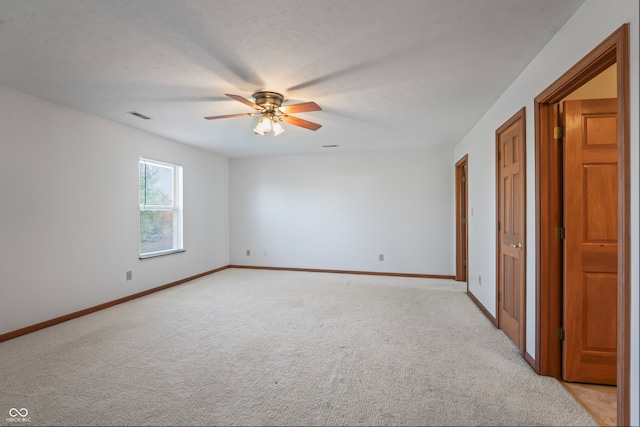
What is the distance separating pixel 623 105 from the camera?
1375 millimetres

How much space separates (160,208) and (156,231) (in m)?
0.37

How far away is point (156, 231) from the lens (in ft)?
16.0

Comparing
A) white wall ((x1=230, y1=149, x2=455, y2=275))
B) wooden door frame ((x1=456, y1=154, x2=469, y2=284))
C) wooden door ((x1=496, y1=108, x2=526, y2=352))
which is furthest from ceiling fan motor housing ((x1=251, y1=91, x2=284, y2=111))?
wooden door frame ((x1=456, y1=154, x2=469, y2=284))

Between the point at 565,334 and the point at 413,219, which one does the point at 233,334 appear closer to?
the point at 565,334

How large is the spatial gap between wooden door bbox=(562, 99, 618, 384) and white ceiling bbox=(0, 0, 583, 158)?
2.23 ft

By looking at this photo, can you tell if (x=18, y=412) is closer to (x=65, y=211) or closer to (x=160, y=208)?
(x=65, y=211)

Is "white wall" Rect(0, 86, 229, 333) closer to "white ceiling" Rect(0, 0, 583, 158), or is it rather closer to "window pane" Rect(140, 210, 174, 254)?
"window pane" Rect(140, 210, 174, 254)

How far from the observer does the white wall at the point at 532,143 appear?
1320 mm

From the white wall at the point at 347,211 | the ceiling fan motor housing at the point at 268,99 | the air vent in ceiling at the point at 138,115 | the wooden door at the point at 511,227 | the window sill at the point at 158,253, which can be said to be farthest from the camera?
the white wall at the point at 347,211

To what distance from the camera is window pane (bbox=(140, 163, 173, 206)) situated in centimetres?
463

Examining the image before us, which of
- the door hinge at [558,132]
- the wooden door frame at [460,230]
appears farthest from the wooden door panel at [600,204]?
the wooden door frame at [460,230]

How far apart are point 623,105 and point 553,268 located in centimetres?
124

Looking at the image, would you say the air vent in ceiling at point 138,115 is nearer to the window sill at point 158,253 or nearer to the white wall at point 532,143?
the window sill at point 158,253

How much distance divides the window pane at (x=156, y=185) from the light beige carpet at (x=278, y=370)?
1.62 meters
